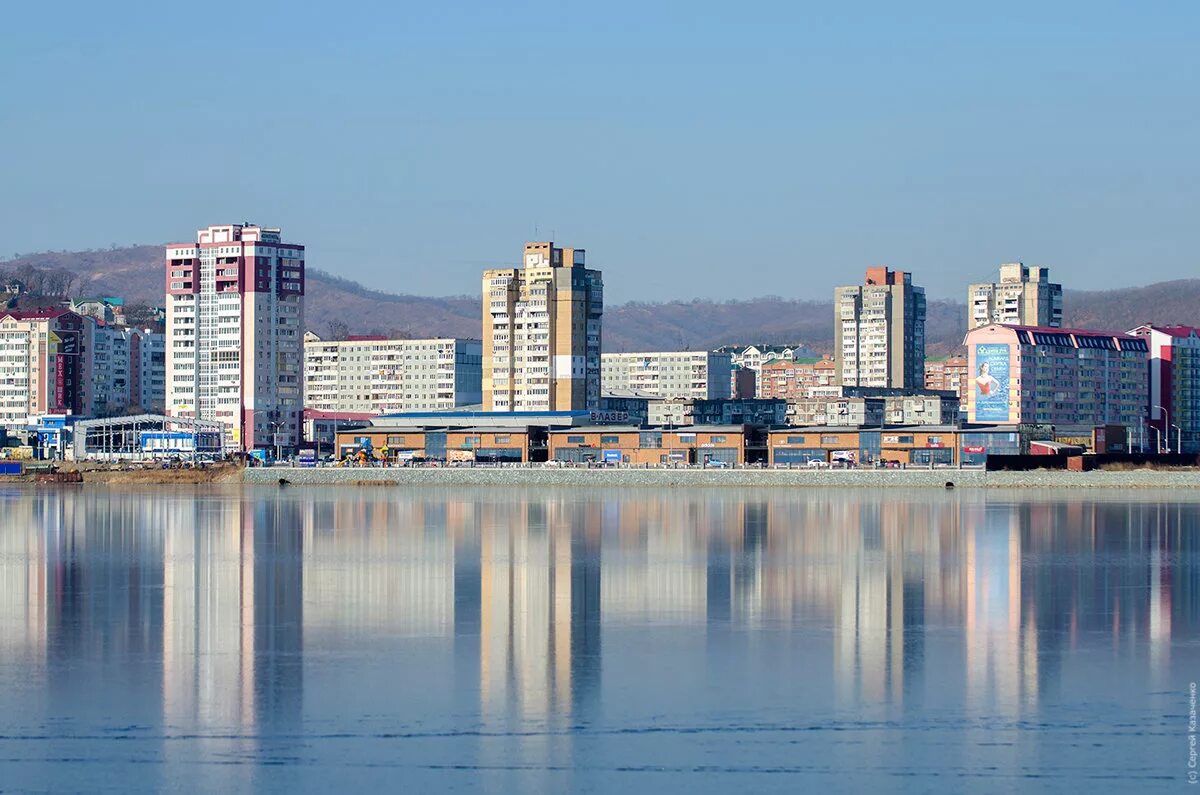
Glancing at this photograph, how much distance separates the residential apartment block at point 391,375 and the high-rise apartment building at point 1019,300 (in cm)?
3658

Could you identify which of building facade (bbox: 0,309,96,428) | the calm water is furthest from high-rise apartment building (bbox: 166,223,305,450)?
the calm water

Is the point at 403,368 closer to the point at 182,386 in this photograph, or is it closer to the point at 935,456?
the point at 182,386

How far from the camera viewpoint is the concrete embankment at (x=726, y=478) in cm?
7150

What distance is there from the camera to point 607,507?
5309 cm

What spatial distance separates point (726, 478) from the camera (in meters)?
74.3

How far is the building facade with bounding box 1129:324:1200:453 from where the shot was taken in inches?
4424

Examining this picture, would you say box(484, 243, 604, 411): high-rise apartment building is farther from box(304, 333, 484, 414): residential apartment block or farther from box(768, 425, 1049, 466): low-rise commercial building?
box(304, 333, 484, 414): residential apartment block

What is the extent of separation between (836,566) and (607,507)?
22.6 m

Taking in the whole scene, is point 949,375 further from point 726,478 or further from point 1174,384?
point 726,478

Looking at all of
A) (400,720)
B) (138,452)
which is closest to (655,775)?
(400,720)

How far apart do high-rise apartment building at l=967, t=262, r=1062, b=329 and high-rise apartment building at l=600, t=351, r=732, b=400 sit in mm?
21323

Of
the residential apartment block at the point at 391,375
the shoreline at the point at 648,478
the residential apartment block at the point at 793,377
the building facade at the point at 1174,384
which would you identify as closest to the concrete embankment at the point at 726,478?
the shoreline at the point at 648,478

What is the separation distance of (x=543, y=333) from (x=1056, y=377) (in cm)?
3093

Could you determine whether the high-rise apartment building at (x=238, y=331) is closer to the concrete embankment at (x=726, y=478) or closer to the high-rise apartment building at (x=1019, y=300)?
the concrete embankment at (x=726, y=478)
